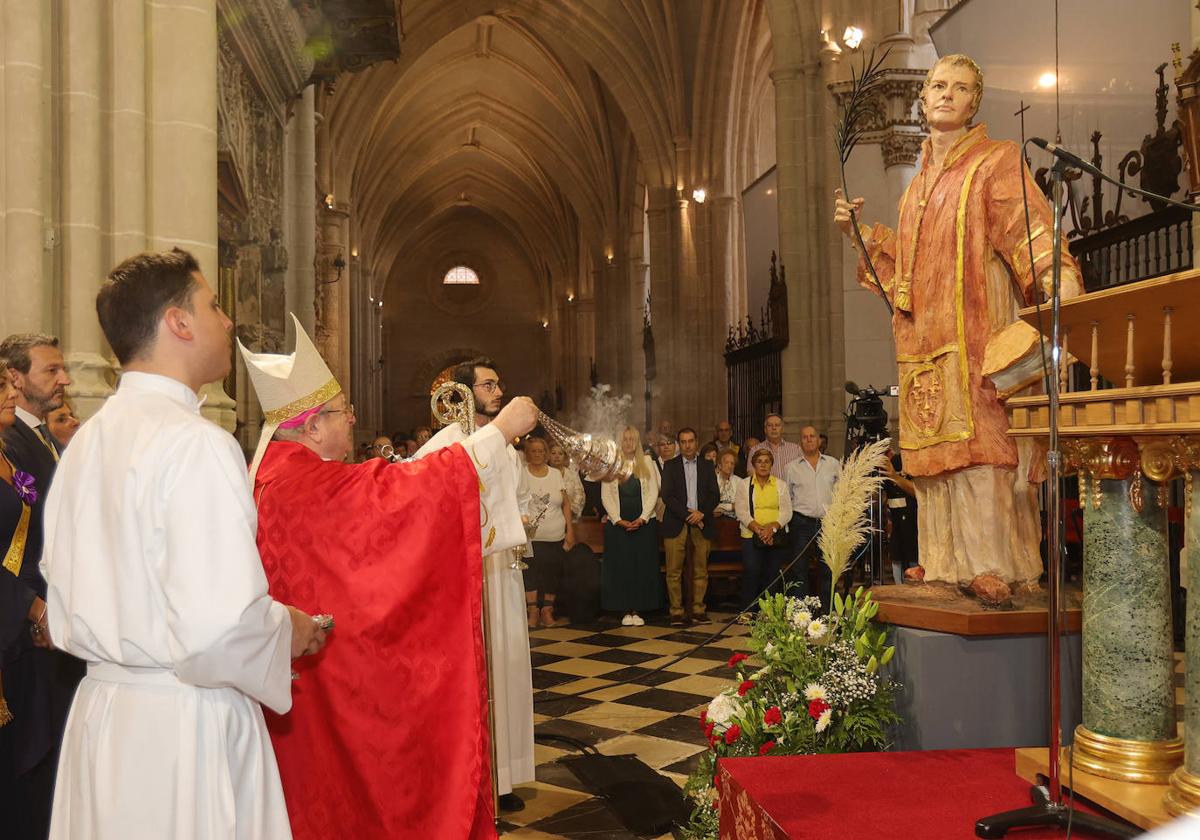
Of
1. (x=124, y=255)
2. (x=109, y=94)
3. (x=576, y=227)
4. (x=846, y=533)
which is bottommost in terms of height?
(x=846, y=533)

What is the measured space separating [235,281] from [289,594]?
5.88 meters

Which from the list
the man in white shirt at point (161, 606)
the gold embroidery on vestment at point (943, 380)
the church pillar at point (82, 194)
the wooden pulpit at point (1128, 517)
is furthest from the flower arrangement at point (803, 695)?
the church pillar at point (82, 194)

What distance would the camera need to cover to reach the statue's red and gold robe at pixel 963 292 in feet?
11.6

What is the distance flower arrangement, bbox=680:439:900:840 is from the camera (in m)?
3.37

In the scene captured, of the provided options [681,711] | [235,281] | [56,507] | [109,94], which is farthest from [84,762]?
[235,281]

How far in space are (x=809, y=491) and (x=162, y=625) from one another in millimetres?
7248

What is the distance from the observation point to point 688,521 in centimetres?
904

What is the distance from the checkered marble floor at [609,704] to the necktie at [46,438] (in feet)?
7.19

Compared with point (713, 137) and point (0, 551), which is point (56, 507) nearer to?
point (0, 551)

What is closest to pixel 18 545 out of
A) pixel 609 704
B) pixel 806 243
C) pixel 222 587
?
pixel 222 587

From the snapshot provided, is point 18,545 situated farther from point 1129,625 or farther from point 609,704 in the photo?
point 609,704

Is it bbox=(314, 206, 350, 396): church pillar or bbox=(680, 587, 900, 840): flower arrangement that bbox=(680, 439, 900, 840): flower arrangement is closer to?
bbox=(680, 587, 900, 840): flower arrangement

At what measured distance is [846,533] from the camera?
Result: 357cm

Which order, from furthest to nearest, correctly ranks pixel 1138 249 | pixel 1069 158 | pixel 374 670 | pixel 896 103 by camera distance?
pixel 896 103 < pixel 1138 249 < pixel 374 670 < pixel 1069 158
